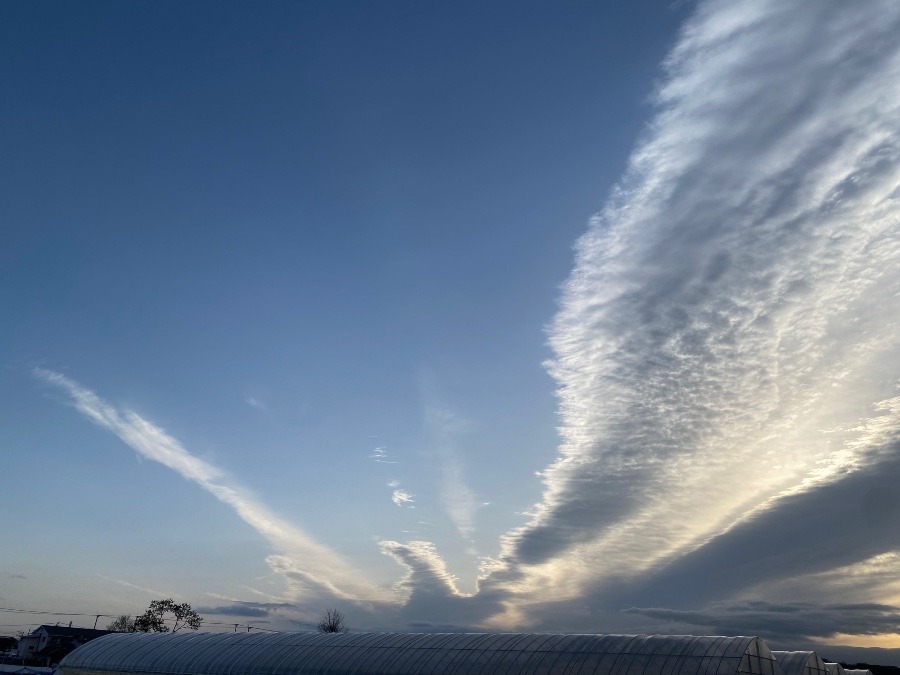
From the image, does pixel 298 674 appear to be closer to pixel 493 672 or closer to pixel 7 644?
pixel 493 672

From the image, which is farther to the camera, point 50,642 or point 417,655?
point 50,642

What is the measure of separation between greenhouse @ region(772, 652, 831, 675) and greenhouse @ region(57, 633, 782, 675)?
6.76ft

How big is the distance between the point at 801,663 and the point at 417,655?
25496 millimetres

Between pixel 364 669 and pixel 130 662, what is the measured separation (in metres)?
26.3

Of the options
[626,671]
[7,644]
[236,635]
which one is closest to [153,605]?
[7,644]

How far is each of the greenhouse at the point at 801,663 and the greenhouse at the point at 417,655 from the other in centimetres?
206

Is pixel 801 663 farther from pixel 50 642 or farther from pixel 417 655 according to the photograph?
pixel 50 642

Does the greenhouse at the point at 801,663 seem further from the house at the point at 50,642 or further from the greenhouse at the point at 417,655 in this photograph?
the house at the point at 50,642

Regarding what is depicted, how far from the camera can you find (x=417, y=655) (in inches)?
1986

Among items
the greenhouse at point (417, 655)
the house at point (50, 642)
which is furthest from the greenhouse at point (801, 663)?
the house at point (50, 642)

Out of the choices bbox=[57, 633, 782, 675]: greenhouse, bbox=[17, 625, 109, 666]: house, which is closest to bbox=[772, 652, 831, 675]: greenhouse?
bbox=[57, 633, 782, 675]: greenhouse

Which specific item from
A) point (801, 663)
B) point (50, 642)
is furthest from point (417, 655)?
A: point (50, 642)

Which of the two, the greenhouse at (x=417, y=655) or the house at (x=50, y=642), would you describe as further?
the house at (x=50, y=642)

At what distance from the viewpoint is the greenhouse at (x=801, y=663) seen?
41.0 m
